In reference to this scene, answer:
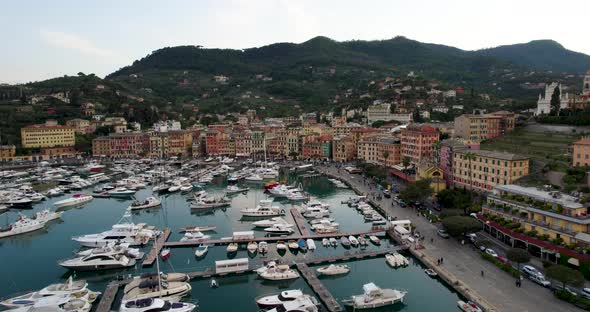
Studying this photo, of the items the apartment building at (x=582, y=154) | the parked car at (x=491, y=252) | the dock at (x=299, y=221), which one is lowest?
the dock at (x=299, y=221)

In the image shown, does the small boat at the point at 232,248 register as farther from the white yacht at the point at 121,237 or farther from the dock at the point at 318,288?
the white yacht at the point at 121,237

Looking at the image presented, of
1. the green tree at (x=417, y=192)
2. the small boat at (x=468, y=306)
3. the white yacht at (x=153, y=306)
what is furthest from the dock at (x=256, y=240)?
the small boat at (x=468, y=306)

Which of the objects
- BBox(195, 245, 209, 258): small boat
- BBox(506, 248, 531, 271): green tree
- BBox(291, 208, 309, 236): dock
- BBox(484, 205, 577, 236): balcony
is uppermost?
BBox(484, 205, 577, 236): balcony

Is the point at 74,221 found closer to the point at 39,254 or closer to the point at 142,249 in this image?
the point at 39,254

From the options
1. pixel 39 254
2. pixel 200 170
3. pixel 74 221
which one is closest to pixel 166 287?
pixel 39 254

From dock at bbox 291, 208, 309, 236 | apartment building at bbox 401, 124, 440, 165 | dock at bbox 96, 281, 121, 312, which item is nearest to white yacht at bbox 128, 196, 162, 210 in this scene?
dock at bbox 291, 208, 309, 236

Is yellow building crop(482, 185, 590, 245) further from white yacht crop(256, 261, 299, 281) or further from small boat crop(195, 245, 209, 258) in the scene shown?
small boat crop(195, 245, 209, 258)
